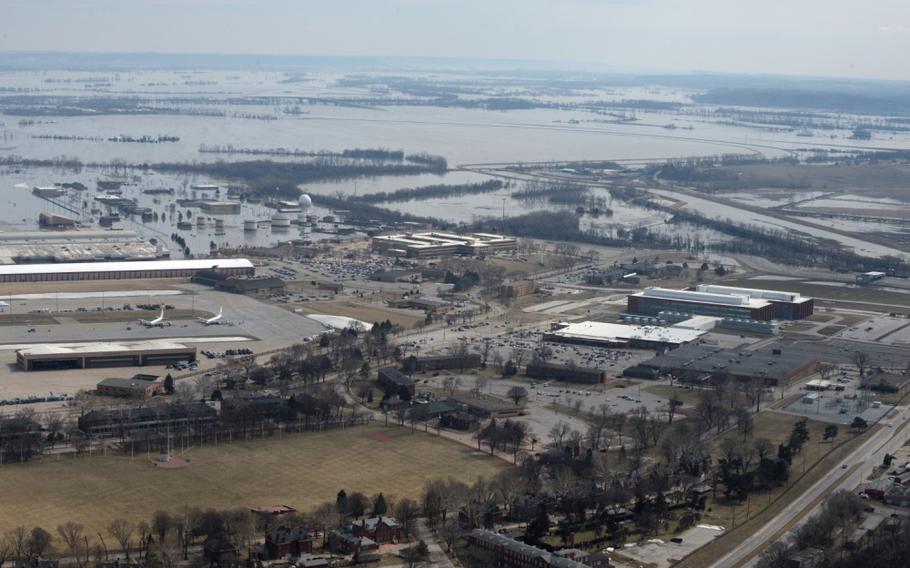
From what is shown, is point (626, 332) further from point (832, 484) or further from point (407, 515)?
point (407, 515)

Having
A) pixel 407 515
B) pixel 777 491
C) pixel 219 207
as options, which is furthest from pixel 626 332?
pixel 219 207

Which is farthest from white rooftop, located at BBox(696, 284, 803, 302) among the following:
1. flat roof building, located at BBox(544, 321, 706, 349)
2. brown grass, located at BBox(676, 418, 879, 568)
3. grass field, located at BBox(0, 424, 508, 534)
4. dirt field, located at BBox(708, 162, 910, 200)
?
dirt field, located at BBox(708, 162, 910, 200)

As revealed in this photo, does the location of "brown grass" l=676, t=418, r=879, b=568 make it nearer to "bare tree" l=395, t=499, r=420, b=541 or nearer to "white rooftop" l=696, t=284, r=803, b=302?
"bare tree" l=395, t=499, r=420, b=541

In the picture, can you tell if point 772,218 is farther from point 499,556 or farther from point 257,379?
point 499,556

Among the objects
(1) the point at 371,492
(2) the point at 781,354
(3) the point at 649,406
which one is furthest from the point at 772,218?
(1) the point at 371,492

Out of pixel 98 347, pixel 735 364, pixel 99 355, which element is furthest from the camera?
pixel 735 364
